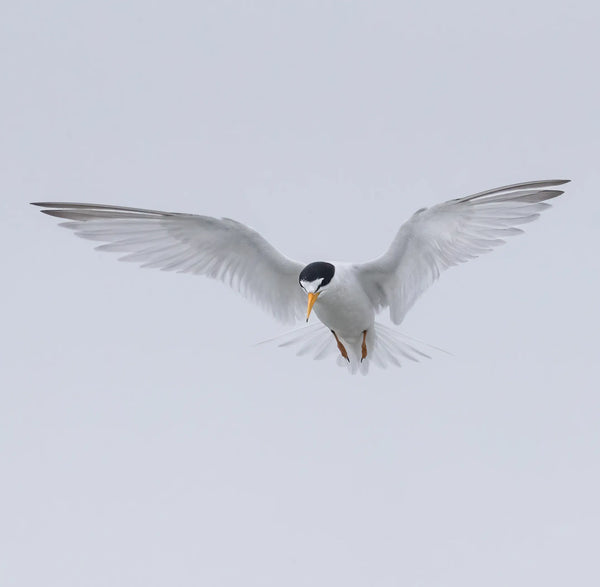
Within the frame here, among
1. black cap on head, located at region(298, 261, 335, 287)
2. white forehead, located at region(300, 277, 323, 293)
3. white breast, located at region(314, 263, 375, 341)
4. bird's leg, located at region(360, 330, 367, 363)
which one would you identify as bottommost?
bird's leg, located at region(360, 330, 367, 363)

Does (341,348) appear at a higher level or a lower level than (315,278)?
lower

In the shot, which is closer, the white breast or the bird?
the bird

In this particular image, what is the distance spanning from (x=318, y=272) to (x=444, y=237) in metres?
0.98

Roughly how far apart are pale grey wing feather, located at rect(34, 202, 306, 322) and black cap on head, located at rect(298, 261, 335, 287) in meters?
0.68

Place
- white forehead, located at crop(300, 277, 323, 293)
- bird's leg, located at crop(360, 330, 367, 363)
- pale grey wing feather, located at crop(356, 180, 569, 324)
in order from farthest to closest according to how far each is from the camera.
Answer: bird's leg, located at crop(360, 330, 367, 363), white forehead, located at crop(300, 277, 323, 293), pale grey wing feather, located at crop(356, 180, 569, 324)

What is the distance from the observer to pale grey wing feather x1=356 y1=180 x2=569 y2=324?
854 cm

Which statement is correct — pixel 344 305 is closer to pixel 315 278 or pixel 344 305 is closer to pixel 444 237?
pixel 315 278

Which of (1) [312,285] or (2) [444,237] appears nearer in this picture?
(1) [312,285]

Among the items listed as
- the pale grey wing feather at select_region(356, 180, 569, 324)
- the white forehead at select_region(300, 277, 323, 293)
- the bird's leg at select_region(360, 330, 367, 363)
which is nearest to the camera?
the pale grey wing feather at select_region(356, 180, 569, 324)

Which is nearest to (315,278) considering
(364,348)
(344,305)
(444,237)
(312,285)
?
(312,285)

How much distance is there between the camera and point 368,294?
967 cm

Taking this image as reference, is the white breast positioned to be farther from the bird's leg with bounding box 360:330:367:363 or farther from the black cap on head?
the bird's leg with bounding box 360:330:367:363

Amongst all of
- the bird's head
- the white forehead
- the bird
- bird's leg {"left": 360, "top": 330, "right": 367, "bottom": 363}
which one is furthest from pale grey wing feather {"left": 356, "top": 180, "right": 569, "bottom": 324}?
the white forehead

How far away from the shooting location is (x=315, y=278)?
8.80 metres
